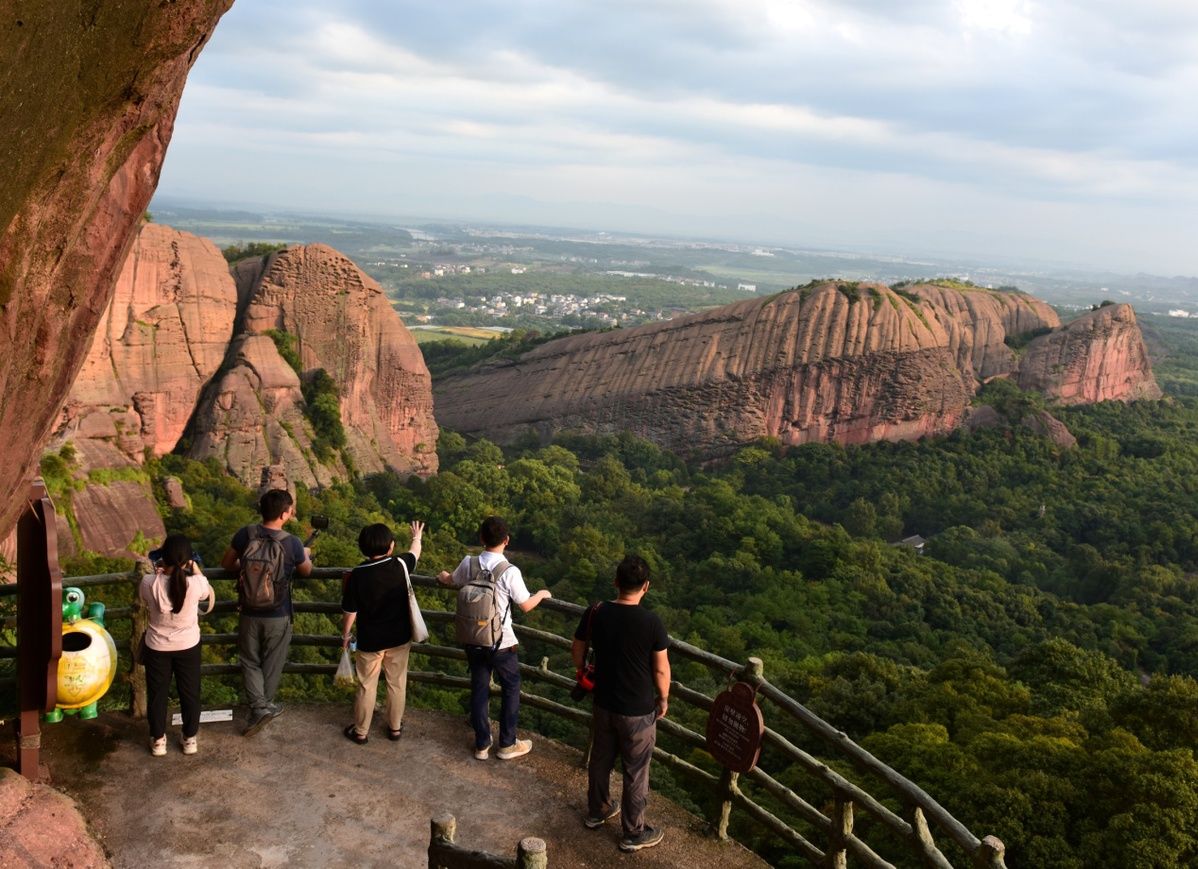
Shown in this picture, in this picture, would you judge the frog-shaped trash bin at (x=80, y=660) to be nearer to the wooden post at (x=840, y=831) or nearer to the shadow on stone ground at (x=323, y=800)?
the shadow on stone ground at (x=323, y=800)

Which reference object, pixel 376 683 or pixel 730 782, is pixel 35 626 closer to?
pixel 376 683

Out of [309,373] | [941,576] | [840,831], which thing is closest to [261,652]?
[840,831]

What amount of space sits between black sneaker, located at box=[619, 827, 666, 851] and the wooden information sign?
0.56 m

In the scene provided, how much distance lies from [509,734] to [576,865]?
45.8 inches

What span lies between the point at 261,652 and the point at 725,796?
3.13 meters

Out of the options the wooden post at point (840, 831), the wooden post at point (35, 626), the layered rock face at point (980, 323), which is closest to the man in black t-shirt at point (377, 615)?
the wooden post at point (35, 626)

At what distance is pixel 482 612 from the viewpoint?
5.89 meters

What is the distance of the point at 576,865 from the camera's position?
512 centimetres

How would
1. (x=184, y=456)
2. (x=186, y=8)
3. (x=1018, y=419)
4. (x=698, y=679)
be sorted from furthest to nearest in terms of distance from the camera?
1. (x=1018, y=419)
2. (x=184, y=456)
3. (x=698, y=679)
4. (x=186, y=8)

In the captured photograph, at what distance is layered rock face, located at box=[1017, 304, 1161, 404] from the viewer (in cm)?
5934

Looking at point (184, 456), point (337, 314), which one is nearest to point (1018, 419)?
point (337, 314)

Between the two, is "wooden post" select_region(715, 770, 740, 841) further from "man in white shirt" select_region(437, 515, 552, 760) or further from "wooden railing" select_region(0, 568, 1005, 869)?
"man in white shirt" select_region(437, 515, 552, 760)

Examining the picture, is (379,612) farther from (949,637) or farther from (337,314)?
(337,314)

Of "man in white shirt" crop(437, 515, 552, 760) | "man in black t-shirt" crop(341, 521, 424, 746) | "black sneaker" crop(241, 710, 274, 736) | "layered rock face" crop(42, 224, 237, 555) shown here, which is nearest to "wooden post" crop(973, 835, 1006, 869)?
"man in white shirt" crop(437, 515, 552, 760)
